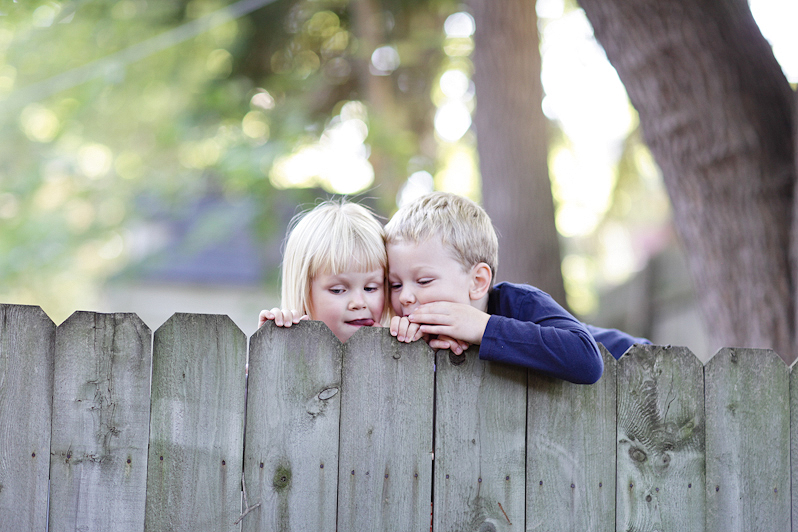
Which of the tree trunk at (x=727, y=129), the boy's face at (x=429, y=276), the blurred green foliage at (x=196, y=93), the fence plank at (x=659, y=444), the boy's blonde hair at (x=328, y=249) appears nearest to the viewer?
the fence plank at (x=659, y=444)

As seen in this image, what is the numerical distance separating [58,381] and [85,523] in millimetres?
433

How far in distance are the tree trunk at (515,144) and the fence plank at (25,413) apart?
4.10 m

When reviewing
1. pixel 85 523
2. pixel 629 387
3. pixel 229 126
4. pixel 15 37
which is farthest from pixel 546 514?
pixel 15 37

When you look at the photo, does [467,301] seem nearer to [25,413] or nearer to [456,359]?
[456,359]

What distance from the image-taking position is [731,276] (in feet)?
11.4

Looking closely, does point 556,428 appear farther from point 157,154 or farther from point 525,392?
point 157,154

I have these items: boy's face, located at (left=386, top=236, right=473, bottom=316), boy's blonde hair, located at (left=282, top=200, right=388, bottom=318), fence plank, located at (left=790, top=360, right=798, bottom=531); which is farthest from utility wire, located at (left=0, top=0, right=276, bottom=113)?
fence plank, located at (left=790, top=360, right=798, bottom=531)

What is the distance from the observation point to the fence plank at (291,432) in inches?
79.7

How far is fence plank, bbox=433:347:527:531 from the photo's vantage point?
210cm

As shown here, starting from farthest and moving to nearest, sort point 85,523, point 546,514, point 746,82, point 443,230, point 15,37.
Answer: point 15,37 < point 746,82 < point 443,230 < point 546,514 < point 85,523

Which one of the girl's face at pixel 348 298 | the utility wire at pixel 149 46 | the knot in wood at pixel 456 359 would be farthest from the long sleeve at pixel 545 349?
the utility wire at pixel 149 46

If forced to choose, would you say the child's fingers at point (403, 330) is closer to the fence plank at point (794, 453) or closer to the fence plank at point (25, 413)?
the fence plank at point (25, 413)

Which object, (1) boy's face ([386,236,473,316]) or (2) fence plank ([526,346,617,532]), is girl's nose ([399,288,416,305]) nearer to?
(1) boy's face ([386,236,473,316])

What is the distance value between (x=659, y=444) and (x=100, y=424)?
5.84ft
